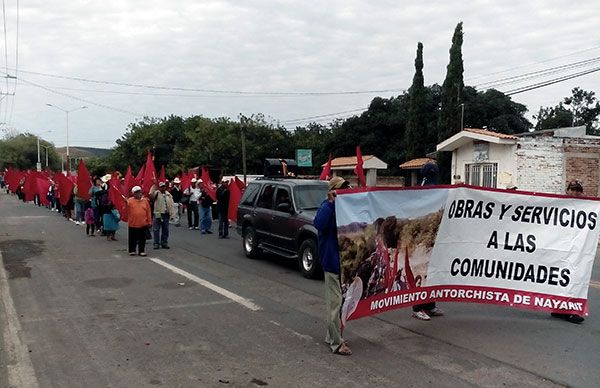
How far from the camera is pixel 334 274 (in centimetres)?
602

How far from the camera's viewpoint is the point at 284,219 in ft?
36.9

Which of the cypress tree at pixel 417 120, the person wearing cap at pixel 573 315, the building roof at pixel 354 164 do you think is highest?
the cypress tree at pixel 417 120

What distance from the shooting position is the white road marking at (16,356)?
16.5ft

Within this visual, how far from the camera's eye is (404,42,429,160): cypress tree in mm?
43156

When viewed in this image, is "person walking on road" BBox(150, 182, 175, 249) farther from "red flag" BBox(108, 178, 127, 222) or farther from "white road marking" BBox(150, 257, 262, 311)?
"white road marking" BBox(150, 257, 262, 311)

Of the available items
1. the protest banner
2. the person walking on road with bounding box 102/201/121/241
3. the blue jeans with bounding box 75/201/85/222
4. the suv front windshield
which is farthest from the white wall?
the blue jeans with bounding box 75/201/85/222

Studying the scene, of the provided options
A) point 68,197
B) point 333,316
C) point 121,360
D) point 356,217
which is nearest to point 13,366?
point 121,360

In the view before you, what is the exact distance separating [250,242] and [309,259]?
281cm

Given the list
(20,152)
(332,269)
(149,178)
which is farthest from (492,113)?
(20,152)

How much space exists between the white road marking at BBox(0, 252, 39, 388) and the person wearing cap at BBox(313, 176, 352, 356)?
2924 millimetres

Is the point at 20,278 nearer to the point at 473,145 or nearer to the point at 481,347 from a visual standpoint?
the point at 481,347

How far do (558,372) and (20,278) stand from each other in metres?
9.09

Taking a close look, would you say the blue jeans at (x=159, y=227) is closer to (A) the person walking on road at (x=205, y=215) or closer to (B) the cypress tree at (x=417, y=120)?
(A) the person walking on road at (x=205, y=215)

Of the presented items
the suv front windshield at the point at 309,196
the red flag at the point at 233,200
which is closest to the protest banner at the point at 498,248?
the suv front windshield at the point at 309,196
